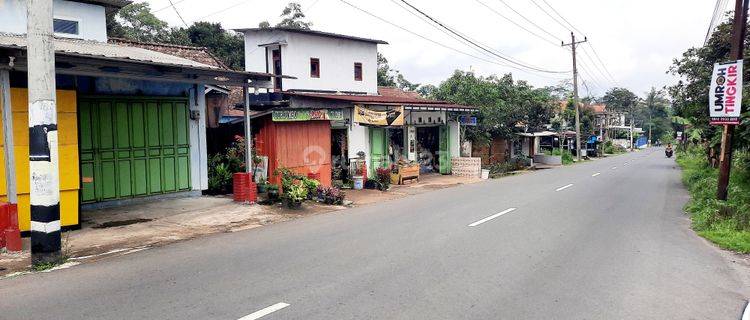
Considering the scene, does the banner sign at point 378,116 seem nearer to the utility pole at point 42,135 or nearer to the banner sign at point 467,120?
the banner sign at point 467,120

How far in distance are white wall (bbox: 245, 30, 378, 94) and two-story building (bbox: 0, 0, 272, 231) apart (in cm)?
800

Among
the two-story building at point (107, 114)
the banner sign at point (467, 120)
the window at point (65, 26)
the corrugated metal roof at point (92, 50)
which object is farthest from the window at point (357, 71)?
the corrugated metal roof at point (92, 50)

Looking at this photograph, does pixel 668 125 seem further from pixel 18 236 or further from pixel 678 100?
pixel 18 236

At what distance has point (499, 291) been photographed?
6137 millimetres

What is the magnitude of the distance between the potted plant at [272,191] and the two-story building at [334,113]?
152 centimetres

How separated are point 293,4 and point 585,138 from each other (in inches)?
1345

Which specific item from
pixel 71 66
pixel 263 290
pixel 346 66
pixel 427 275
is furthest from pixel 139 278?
pixel 346 66

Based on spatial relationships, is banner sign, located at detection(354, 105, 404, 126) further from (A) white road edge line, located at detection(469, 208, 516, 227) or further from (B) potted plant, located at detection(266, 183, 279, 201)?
(A) white road edge line, located at detection(469, 208, 516, 227)

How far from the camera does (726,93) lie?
44.3 ft

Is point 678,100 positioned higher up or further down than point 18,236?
higher up

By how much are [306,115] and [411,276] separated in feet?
33.1

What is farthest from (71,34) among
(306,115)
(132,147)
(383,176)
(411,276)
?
(411,276)

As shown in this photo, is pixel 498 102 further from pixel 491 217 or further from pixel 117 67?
pixel 117 67

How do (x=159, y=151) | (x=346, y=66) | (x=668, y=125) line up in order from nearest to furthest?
(x=159, y=151) → (x=346, y=66) → (x=668, y=125)
